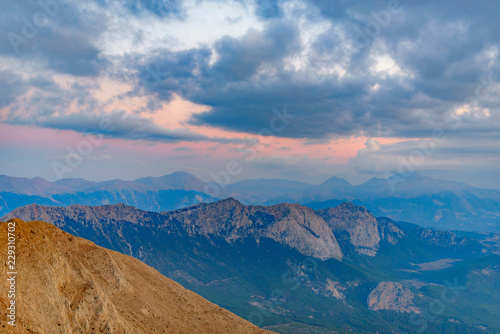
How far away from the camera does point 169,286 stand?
534 feet

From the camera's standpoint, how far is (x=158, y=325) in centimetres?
12812

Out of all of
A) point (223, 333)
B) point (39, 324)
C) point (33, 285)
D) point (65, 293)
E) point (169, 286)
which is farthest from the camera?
point (169, 286)

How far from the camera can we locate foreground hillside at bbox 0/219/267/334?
3696 inches

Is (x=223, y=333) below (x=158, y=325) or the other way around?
below

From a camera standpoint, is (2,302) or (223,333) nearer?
(2,302)

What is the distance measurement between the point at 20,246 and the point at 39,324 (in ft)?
81.5

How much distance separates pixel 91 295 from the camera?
109562 millimetres

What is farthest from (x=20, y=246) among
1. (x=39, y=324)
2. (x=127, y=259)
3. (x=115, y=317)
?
(x=127, y=259)

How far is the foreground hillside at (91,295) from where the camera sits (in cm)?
9388

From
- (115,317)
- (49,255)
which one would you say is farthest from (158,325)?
(49,255)

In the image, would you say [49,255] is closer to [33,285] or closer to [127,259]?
[33,285]

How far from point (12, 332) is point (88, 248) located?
6632 centimetres

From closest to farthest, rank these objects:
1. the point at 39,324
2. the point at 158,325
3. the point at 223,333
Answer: the point at 39,324, the point at 158,325, the point at 223,333

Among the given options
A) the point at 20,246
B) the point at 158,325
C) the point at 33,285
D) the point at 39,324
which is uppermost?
the point at 20,246
